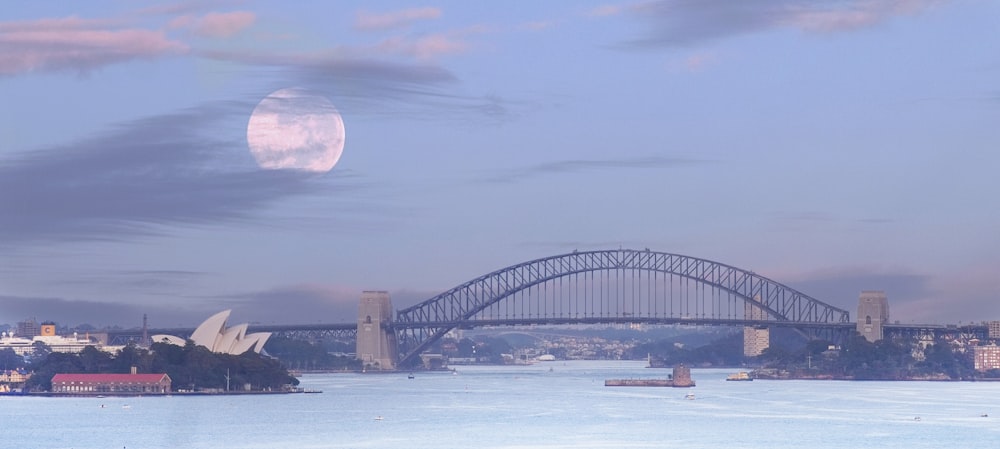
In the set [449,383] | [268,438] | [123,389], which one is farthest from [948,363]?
[268,438]

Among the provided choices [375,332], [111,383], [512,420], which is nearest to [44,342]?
[375,332]

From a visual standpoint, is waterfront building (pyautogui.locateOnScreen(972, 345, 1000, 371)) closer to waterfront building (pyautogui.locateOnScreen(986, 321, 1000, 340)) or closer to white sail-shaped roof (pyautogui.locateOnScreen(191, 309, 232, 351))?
waterfront building (pyautogui.locateOnScreen(986, 321, 1000, 340))

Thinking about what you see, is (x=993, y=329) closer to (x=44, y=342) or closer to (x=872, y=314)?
(x=872, y=314)

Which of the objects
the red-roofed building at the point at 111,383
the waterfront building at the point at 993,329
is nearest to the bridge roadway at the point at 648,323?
the waterfront building at the point at 993,329

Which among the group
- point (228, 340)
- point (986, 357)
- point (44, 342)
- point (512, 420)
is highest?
point (44, 342)

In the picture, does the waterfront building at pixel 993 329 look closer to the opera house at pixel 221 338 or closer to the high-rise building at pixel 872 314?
the high-rise building at pixel 872 314

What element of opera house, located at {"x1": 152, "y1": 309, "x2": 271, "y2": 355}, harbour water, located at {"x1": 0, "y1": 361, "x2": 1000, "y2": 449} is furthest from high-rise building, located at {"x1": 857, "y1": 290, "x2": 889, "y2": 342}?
opera house, located at {"x1": 152, "y1": 309, "x2": 271, "y2": 355}

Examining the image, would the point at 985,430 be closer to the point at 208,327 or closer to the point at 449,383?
the point at 208,327
